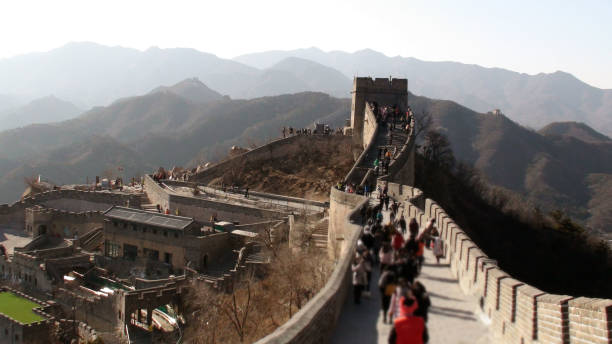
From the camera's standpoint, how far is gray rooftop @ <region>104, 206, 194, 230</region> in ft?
88.3

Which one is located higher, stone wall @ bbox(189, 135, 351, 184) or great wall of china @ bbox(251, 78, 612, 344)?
stone wall @ bbox(189, 135, 351, 184)

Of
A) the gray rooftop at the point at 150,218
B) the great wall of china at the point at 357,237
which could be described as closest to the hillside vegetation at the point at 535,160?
the great wall of china at the point at 357,237

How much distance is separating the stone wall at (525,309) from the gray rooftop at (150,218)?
1864 cm

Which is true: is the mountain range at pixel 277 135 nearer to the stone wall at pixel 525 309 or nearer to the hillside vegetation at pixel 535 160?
the hillside vegetation at pixel 535 160

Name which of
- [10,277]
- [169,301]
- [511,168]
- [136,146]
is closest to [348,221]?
[169,301]

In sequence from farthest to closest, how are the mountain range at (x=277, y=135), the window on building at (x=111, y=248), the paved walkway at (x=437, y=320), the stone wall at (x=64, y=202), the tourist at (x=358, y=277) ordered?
the mountain range at (x=277, y=135) → the stone wall at (x=64, y=202) → the window on building at (x=111, y=248) → the tourist at (x=358, y=277) → the paved walkway at (x=437, y=320)

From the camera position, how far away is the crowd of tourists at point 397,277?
5.69 m

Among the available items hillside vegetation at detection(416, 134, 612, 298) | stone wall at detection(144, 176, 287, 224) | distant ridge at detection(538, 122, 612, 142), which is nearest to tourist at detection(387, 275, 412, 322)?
stone wall at detection(144, 176, 287, 224)

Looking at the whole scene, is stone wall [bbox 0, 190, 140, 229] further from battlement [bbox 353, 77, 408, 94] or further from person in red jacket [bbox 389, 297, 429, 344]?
person in red jacket [bbox 389, 297, 429, 344]

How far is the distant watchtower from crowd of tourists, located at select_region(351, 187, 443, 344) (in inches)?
872

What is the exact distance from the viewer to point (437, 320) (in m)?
8.27

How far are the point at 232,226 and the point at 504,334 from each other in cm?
2090

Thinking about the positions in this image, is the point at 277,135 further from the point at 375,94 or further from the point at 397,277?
the point at 397,277

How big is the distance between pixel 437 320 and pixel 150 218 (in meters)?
22.4
